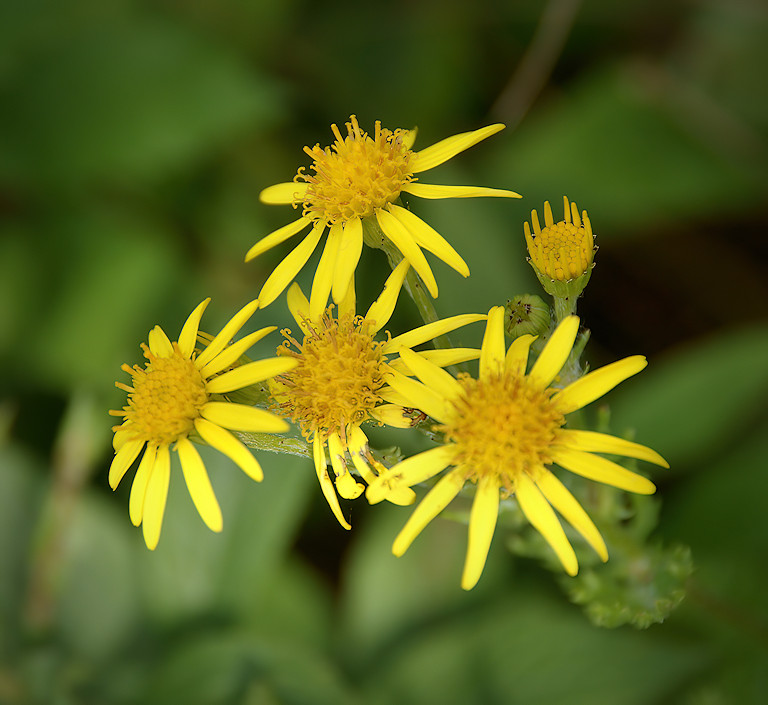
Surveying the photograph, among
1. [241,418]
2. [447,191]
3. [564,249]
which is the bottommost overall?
[241,418]

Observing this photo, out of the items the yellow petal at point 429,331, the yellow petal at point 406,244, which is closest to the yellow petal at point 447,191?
the yellow petal at point 406,244

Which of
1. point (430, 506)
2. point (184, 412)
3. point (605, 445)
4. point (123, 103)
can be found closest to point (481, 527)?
point (430, 506)

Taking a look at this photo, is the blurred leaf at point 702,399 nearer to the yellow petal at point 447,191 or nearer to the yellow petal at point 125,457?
the yellow petal at point 447,191

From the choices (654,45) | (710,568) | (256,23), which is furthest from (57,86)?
(710,568)

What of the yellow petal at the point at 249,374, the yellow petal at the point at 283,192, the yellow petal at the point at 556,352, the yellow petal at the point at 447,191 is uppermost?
the yellow petal at the point at 283,192

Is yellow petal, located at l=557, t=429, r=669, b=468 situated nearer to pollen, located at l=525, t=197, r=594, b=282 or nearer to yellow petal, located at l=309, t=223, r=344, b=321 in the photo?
pollen, located at l=525, t=197, r=594, b=282

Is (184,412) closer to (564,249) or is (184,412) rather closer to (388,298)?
(388,298)

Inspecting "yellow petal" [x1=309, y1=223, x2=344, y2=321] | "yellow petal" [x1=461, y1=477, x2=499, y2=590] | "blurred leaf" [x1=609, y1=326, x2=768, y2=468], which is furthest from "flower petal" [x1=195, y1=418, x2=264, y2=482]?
"blurred leaf" [x1=609, y1=326, x2=768, y2=468]
